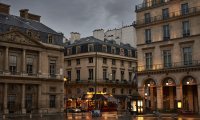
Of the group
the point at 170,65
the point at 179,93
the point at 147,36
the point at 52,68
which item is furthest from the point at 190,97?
the point at 52,68

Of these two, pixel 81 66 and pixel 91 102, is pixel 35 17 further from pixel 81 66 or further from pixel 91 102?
pixel 91 102

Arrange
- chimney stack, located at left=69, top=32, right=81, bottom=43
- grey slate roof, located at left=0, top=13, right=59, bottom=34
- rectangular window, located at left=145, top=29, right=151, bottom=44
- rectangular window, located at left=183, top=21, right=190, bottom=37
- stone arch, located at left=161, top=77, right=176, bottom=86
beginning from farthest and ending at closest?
chimney stack, located at left=69, top=32, right=81, bottom=43, rectangular window, located at left=145, top=29, right=151, bottom=44, grey slate roof, located at left=0, top=13, right=59, bottom=34, stone arch, located at left=161, top=77, right=176, bottom=86, rectangular window, located at left=183, top=21, right=190, bottom=37

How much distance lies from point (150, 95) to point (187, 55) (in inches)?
427

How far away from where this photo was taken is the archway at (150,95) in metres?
59.0

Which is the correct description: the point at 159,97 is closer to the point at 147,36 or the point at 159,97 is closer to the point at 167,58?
the point at 167,58

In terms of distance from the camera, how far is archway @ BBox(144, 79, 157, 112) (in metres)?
59.0

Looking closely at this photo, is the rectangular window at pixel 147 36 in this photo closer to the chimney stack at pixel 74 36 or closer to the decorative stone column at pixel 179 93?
the decorative stone column at pixel 179 93

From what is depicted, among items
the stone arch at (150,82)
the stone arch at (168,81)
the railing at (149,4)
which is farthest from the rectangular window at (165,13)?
the stone arch at (150,82)

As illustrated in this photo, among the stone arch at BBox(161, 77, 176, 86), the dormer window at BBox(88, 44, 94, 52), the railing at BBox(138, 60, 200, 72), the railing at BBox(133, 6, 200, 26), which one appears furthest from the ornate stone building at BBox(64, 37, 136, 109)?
the stone arch at BBox(161, 77, 176, 86)

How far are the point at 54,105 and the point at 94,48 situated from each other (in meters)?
20.5

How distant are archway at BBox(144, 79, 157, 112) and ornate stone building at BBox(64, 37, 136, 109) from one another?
18.2m

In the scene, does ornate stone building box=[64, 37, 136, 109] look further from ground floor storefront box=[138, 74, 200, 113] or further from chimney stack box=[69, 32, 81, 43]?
ground floor storefront box=[138, 74, 200, 113]

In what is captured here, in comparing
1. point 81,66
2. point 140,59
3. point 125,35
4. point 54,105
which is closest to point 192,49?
point 140,59

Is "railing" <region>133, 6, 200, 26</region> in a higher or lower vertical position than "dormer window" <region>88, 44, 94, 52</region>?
higher
